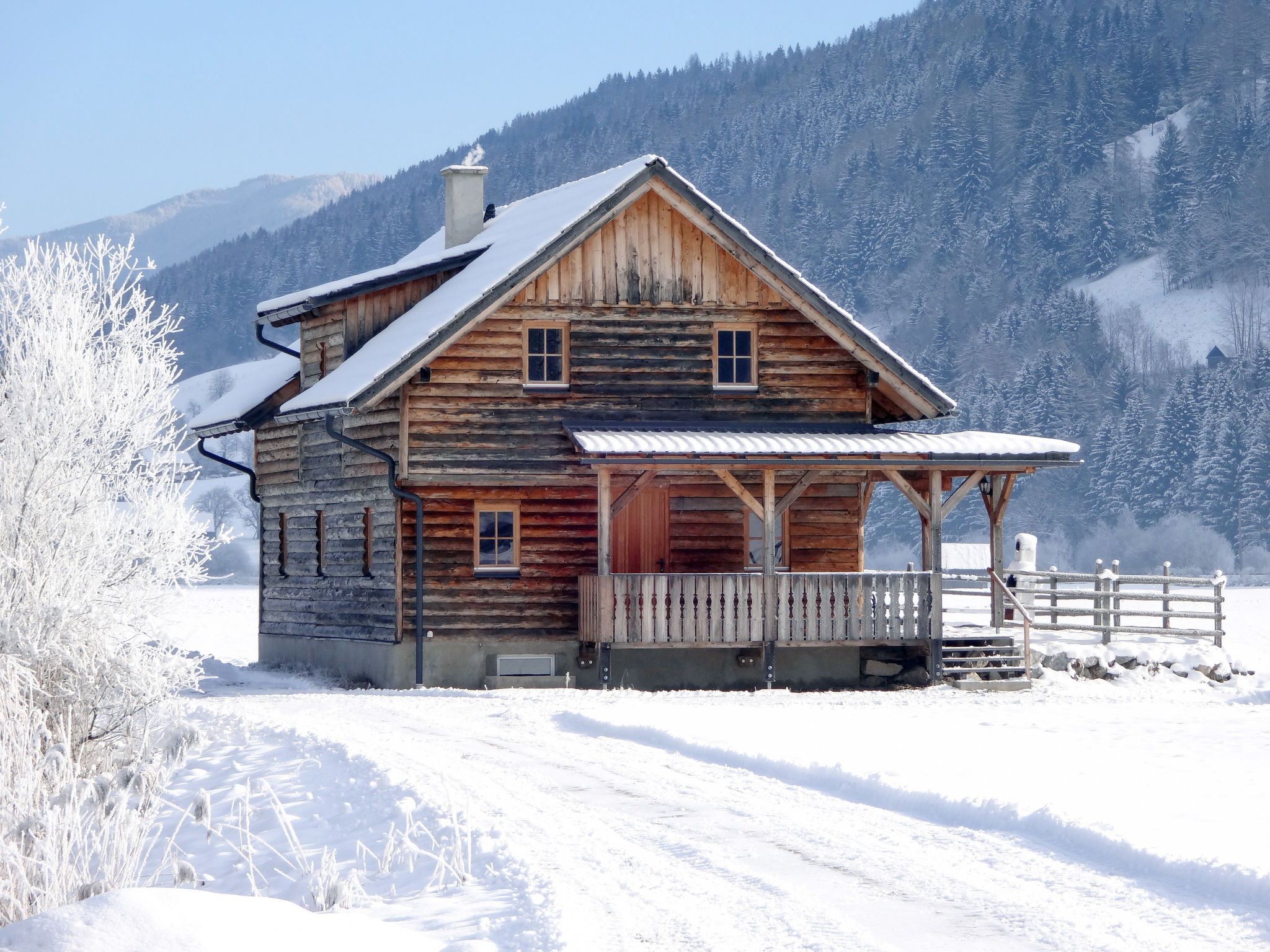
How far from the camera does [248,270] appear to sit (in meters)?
190

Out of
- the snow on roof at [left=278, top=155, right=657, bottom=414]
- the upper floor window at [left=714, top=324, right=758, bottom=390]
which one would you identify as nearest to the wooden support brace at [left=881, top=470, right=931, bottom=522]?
the upper floor window at [left=714, top=324, right=758, bottom=390]

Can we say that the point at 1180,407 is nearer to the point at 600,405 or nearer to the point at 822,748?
the point at 600,405

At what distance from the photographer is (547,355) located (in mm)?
24266

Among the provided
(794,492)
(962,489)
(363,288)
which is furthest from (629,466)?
(363,288)

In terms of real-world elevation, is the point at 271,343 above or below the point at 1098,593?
above

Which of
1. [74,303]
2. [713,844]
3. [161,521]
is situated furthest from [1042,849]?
[74,303]

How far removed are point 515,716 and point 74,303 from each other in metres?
6.90

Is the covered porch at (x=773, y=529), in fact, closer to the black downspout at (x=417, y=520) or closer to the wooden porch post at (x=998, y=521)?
the wooden porch post at (x=998, y=521)

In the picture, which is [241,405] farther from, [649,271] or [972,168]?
[972,168]

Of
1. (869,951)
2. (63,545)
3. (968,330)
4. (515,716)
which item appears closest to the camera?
(869,951)

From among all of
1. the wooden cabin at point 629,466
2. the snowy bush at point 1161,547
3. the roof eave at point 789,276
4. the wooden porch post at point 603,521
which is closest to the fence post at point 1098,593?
the wooden cabin at point 629,466

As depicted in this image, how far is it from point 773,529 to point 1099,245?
139 m

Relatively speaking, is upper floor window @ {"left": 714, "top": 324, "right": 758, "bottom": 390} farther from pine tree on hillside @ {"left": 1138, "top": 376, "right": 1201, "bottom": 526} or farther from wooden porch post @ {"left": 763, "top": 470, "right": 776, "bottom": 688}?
pine tree on hillside @ {"left": 1138, "top": 376, "right": 1201, "bottom": 526}

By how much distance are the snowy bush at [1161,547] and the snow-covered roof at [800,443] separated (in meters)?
67.6
